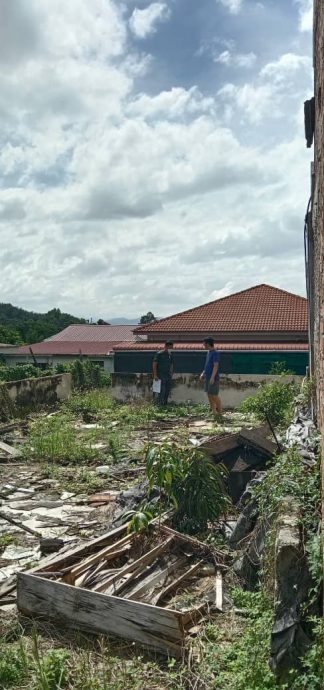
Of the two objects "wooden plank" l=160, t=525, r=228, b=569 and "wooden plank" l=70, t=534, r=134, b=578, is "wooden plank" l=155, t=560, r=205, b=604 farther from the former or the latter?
"wooden plank" l=70, t=534, r=134, b=578

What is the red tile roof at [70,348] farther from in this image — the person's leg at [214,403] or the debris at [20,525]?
the debris at [20,525]

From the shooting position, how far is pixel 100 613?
12.1 feet

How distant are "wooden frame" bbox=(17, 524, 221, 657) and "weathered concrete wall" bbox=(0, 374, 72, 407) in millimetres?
9160

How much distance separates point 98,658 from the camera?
344 cm

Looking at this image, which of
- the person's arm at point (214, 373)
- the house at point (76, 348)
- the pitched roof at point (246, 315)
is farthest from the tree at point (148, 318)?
the person's arm at point (214, 373)

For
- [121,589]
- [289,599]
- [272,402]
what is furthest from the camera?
[272,402]

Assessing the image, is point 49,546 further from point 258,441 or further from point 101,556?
point 258,441

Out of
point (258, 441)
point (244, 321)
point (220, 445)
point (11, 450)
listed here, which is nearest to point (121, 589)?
point (220, 445)

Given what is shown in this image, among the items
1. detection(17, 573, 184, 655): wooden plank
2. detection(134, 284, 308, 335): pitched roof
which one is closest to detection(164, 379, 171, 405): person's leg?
detection(134, 284, 308, 335): pitched roof

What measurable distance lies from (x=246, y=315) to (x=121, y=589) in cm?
2106

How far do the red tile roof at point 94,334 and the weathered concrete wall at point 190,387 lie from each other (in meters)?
26.5

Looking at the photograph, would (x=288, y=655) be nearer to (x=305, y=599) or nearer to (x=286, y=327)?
(x=305, y=599)

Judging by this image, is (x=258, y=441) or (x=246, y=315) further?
(x=246, y=315)

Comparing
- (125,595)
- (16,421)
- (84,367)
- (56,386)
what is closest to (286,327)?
(84,367)
